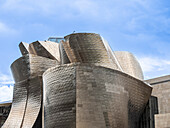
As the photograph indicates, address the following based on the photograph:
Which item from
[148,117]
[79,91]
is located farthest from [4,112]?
[148,117]

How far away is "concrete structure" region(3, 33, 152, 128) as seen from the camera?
1731 centimetres

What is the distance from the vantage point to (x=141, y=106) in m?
20.3

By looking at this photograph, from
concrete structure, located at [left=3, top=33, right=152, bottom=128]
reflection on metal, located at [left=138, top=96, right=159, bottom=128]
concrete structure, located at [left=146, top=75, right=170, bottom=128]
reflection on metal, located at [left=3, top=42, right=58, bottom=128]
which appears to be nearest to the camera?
concrete structure, located at [left=3, top=33, right=152, bottom=128]

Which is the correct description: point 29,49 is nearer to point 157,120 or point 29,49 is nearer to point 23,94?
point 23,94

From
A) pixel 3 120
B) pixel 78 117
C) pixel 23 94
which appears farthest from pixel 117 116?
pixel 3 120

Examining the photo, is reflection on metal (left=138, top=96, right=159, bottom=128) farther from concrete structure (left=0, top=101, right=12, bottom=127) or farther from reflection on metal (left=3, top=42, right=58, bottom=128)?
concrete structure (left=0, top=101, right=12, bottom=127)

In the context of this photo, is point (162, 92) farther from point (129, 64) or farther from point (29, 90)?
point (29, 90)

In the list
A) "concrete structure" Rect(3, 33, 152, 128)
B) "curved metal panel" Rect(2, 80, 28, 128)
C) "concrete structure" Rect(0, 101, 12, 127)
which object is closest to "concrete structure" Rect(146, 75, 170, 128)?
"concrete structure" Rect(3, 33, 152, 128)

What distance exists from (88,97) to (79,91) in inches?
22.1

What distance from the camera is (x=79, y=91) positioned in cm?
1741

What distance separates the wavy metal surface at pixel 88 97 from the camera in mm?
17156

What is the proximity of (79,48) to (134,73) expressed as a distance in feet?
20.3

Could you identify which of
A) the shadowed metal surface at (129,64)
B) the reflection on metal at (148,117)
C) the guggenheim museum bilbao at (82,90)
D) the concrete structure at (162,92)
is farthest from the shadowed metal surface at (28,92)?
the concrete structure at (162,92)

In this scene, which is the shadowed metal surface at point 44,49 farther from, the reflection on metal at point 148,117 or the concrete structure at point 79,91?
the reflection on metal at point 148,117
